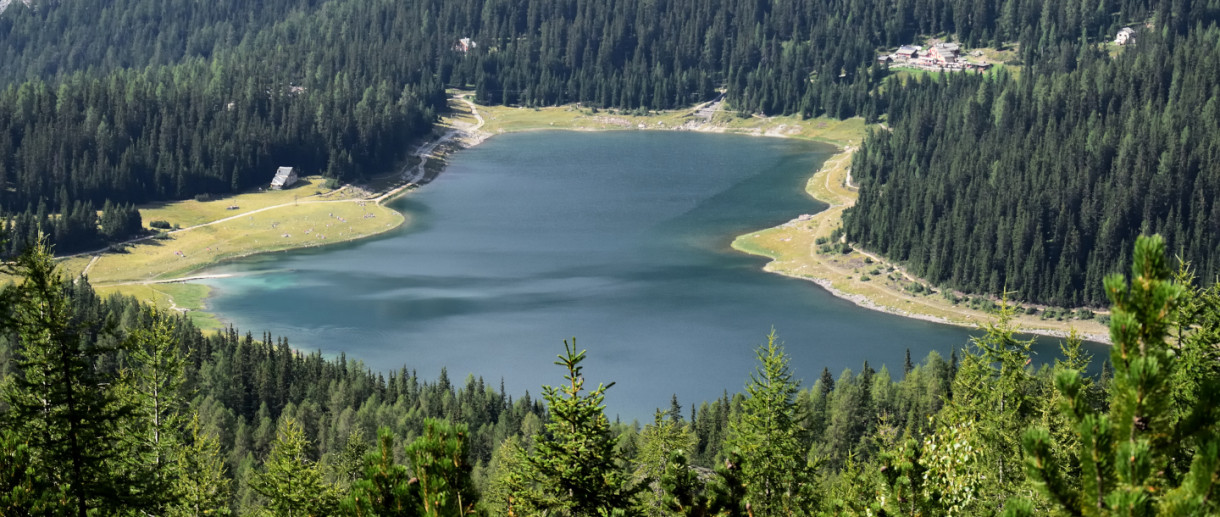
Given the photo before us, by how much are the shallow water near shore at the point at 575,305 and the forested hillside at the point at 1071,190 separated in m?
16.2

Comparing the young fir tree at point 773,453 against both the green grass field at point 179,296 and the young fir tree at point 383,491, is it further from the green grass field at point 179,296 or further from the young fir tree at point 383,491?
the green grass field at point 179,296

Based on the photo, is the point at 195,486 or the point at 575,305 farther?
the point at 575,305

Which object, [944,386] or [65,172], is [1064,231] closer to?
[944,386]

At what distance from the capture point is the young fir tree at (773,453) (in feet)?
112

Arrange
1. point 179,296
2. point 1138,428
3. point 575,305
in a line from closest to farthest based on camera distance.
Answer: point 1138,428
point 575,305
point 179,296

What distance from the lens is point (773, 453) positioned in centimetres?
3450

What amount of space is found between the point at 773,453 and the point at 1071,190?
129 meters

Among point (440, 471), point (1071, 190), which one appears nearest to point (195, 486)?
point (440, 471)

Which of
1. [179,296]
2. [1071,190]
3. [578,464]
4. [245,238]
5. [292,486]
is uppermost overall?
[578,464]

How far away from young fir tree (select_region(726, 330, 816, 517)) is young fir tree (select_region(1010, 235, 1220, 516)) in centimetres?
1979

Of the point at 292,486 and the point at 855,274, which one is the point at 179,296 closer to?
the point at 855,274

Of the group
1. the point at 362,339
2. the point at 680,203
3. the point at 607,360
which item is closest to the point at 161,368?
the point at 607,360

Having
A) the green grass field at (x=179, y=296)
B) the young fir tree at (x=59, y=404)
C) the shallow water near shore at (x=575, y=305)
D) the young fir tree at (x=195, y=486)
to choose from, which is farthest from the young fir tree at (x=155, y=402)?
the green grass field at (x=179, y=296)

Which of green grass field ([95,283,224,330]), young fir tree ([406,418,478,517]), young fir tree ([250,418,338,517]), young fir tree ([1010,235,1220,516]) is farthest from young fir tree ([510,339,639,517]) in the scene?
green grass field ([95,283,224,330])
